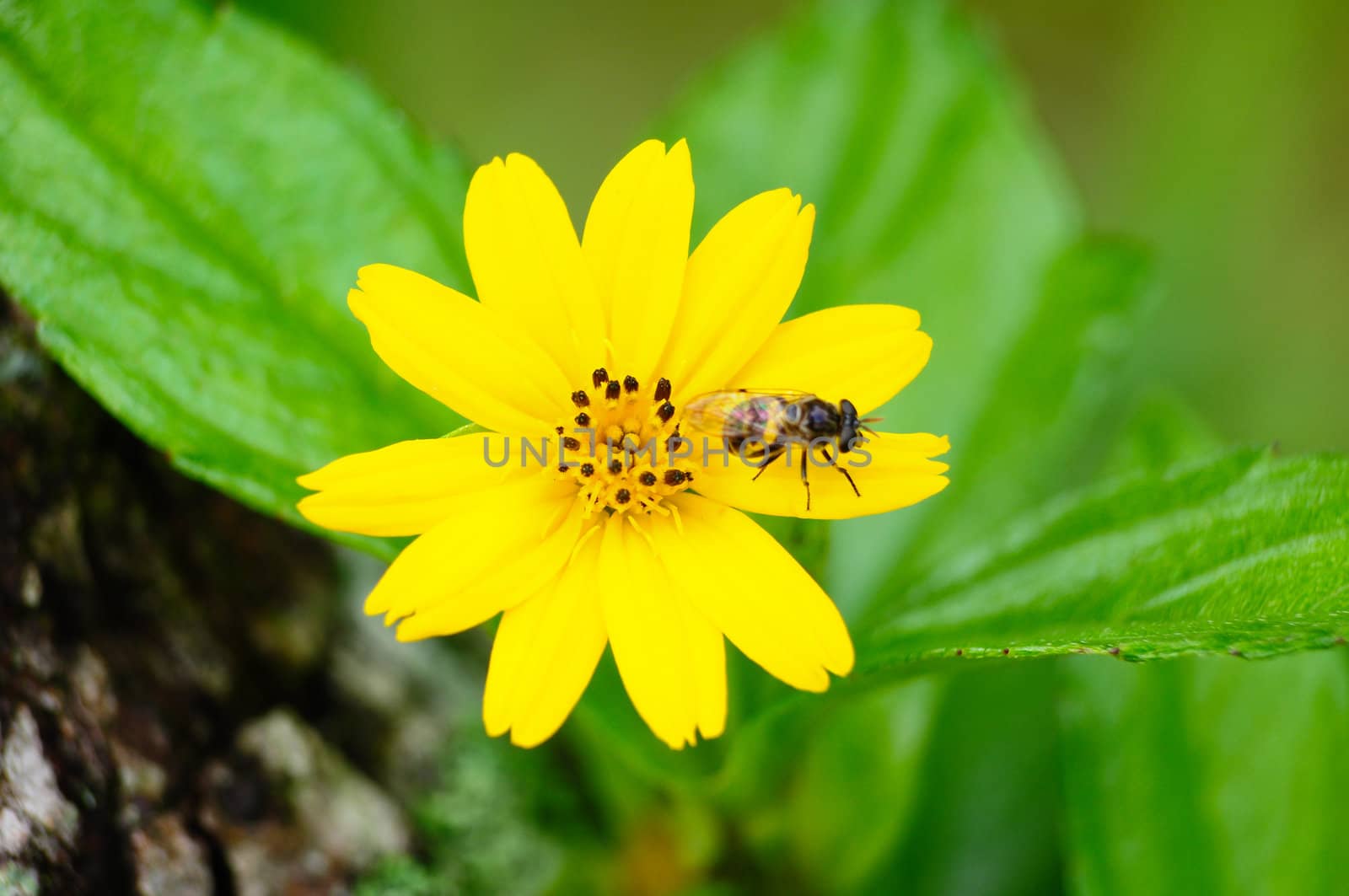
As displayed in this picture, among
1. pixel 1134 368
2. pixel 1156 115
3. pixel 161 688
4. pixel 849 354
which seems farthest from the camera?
pixel 1156 115

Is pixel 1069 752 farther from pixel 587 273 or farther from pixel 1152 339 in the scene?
pixel 1152 339

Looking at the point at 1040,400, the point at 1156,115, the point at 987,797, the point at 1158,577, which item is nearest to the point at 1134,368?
the point at 1156,115

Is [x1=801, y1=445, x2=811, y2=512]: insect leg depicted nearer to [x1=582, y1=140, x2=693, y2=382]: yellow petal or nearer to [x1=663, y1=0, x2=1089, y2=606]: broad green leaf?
[x1=582, y1=140, x2=693, y2=382]: yellow petal

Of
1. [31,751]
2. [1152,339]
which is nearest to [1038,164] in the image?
[1152,339]

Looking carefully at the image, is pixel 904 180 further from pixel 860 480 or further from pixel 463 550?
pixel 463 550

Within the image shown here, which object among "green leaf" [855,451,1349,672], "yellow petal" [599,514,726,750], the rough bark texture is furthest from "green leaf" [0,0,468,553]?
"green leaf" [855,451,1349,672]

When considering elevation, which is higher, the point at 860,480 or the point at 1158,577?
the point at 1158,577

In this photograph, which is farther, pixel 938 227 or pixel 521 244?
pixel 938 227
